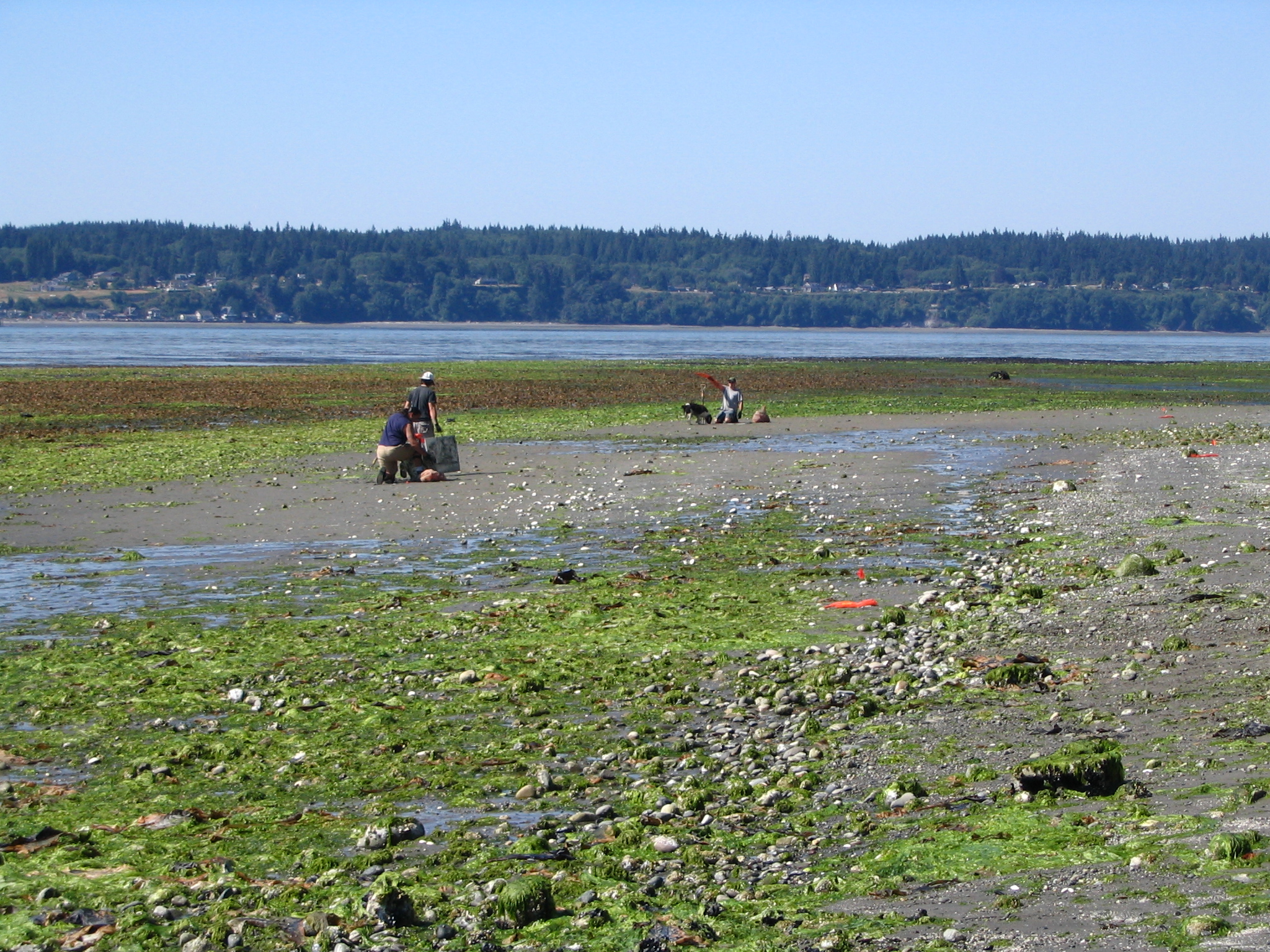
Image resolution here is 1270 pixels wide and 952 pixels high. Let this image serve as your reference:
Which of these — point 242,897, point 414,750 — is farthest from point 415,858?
point 414,750

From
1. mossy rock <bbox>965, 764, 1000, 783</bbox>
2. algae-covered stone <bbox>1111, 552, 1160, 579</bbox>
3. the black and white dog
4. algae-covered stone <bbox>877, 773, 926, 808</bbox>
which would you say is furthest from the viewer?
the black and white dog

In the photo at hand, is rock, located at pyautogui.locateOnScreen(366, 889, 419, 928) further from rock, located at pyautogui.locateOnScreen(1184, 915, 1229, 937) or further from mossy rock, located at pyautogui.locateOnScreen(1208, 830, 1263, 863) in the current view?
mossy rock, located at pyautogui.locateOnScreen(1208, 830, 1263, 863)

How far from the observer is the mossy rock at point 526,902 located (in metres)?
7.11

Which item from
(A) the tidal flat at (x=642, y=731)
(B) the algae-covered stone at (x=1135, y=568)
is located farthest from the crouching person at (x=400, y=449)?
(B) the algae-covered stone at (x=1135, y=568)

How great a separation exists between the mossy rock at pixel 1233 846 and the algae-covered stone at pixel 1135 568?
8.70 m

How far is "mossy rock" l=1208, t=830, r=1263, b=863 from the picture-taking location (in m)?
6.70

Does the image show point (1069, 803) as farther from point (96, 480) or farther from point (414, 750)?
point (96, 480)

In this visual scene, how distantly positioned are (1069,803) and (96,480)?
968 inches

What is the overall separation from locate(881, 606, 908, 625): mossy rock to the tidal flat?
0.04 meters

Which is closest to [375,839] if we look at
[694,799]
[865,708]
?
[694,799]

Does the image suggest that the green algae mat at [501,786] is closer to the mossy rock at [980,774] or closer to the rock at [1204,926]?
the mossy rock at [980,774]

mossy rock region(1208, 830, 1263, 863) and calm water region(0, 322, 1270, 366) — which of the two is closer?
mossy rock region(1208, 830, 1263, 863)

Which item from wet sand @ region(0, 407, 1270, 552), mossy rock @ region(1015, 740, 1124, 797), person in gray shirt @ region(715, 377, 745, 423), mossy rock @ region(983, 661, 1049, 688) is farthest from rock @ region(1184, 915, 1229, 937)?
person in gray shirt @ region(715, 377, 745, 423)

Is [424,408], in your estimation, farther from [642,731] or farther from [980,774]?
[980,774]
